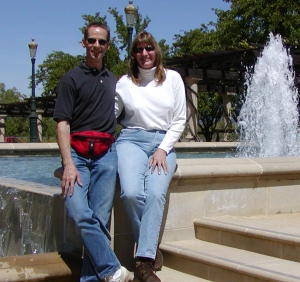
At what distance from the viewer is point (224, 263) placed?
425 cm

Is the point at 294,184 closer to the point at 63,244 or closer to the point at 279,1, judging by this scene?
the point at 63,244

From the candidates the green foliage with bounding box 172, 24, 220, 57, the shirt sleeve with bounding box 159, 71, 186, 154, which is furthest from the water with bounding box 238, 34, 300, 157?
the green foliage with bounding box 172, 24, 220, 57

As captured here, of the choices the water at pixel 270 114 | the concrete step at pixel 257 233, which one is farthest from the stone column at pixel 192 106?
the concrete step at pixel 257 233

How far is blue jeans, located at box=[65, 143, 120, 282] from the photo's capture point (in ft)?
13.1

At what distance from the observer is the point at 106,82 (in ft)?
14.3

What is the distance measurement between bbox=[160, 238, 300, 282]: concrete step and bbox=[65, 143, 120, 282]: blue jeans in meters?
0.70

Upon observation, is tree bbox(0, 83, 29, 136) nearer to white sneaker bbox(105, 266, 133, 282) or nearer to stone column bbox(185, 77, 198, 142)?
stone column bbox(185, 77, 198, 142)

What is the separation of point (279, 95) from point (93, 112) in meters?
11.6

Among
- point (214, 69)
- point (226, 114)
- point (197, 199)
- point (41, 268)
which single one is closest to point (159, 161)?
point (197, 199)

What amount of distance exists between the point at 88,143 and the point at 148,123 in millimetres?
604

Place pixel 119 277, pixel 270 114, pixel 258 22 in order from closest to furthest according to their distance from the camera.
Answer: pixel 119 277 → pixel 270 114 → pixel 258 22

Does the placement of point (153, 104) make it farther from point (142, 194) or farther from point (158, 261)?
point (158, 261)

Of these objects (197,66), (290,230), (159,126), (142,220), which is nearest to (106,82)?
(159,126)

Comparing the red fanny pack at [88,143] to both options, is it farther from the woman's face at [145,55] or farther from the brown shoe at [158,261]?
the brown shoe at [158,261]
